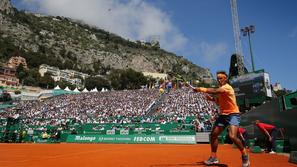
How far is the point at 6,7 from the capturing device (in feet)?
→ 520

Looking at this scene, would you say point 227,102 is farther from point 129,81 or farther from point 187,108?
point 129,81

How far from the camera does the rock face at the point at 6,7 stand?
512ft

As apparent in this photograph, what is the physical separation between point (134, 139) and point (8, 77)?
112768mm

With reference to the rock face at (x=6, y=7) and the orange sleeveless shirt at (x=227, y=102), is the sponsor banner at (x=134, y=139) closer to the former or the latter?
the orange sleeveless shirt at (x=227, y=102)

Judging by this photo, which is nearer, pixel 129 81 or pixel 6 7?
pixel 129 81

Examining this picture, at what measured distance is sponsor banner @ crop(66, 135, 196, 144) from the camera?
866 inches

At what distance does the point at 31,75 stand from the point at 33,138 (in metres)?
99.3

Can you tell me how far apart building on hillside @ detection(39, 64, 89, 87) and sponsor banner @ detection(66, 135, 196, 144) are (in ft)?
372

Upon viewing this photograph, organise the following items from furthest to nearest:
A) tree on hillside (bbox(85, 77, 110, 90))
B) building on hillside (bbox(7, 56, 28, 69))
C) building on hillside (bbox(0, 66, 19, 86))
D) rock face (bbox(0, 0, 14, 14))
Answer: rock face (bbox(0, 0, 14, 14)) → building on hillside (bbox(7, 56, 28, 69)) → building on hillside (bbox(0, 66, 19, 86)) → tree on hillside (bbox(85, 77, 110, 90))

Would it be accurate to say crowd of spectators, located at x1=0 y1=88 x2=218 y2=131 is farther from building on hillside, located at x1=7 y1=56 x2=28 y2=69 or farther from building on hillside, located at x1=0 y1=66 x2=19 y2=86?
building on hillside, located at x1=7 y1=56 x2=28 y2=69

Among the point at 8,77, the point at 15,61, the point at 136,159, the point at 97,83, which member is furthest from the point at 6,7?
the point at 136,159

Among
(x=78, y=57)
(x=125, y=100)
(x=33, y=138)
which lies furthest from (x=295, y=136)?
(x=78, y=57)

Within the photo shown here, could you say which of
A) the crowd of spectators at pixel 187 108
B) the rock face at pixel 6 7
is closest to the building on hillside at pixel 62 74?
the rock face at pixel 6 7

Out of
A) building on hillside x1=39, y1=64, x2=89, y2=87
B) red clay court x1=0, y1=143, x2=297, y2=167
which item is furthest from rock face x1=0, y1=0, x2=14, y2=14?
red clay court x1=0, y1=143, x2=297, y2=167
